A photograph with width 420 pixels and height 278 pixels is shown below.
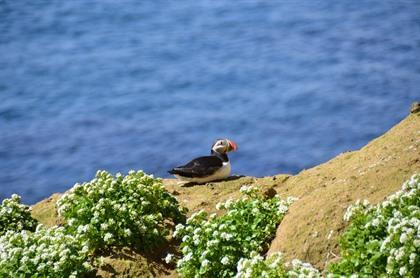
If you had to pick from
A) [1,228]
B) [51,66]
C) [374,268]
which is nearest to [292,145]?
[51,66]

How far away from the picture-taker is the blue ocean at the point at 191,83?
14977 millimetres

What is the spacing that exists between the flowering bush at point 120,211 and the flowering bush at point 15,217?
1.77 ft

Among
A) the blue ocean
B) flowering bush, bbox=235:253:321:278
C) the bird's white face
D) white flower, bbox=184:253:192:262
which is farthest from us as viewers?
the blue ocean

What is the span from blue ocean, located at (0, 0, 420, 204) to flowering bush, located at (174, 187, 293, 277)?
22.5 ft

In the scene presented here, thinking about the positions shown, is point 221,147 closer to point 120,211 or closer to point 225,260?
point 120,211

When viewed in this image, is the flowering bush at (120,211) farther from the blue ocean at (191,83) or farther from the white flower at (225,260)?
the blue ocean at (191,83)

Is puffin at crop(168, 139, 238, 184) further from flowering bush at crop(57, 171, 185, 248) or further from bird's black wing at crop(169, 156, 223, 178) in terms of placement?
flowering bush at crop(57, 171, 185, 248)

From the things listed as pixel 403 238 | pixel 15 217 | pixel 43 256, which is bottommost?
pixel 15 217

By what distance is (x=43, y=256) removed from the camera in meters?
6.70

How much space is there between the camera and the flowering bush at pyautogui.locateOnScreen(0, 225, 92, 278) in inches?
263

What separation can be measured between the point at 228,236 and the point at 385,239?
136 centimetres

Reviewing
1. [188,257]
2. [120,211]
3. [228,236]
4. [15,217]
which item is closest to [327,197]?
[228,236]

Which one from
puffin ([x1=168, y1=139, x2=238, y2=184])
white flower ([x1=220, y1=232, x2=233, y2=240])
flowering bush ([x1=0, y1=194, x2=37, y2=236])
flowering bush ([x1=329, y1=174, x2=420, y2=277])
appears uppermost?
flowering bush ([x1=329, y1=174, x2=420, y2=277])

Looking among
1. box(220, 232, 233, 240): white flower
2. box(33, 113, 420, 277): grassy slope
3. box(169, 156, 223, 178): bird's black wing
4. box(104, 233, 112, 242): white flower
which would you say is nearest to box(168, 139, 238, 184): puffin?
box(169, 156, 223, 178): bird's black wing
